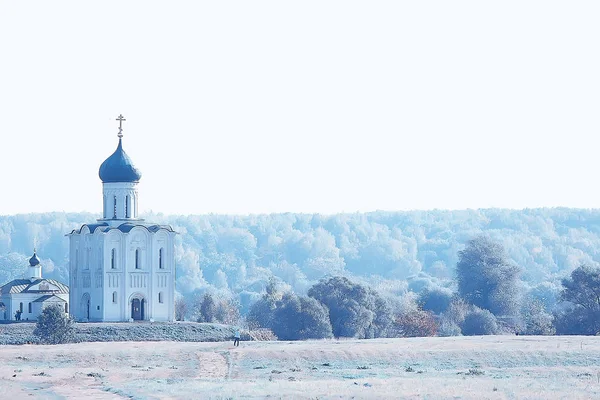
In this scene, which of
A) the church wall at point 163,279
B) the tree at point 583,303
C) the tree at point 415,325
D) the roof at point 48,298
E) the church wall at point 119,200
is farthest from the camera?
the tree at point 415,325

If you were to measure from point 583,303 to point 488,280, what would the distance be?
20738mm

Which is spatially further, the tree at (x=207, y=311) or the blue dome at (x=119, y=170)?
the tree at (x=207, y=311)

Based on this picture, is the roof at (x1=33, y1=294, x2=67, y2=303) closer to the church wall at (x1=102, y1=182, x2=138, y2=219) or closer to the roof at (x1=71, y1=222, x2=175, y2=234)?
the roof at (x1=71, y1=222, x2=175, y2=234)

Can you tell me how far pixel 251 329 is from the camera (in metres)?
96.2

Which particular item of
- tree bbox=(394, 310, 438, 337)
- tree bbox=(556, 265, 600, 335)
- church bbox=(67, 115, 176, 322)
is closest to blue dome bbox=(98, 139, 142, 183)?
church bbox=(67, 115, 176, 322)

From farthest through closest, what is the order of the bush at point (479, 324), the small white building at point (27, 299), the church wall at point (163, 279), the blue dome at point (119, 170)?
the bush at point (479, 324) < the church wall at point (163, 279) < the blue dome at point (119, 170) < the small white building at point (27, 299)

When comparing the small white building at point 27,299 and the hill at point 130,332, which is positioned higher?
the small white building at point 27,299

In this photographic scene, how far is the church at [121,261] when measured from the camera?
8894 centimetres

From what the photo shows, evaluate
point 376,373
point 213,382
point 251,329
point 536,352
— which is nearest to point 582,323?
point 251,329

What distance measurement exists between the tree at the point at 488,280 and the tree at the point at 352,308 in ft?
66.0

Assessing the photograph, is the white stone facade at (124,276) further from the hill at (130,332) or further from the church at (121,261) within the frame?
the hill at (130,332)

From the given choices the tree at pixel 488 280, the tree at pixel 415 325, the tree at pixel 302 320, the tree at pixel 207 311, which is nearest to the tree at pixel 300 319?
the tree at pixel 302 320

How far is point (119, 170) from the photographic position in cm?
8969

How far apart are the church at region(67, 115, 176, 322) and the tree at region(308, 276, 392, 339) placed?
29.8 ft
